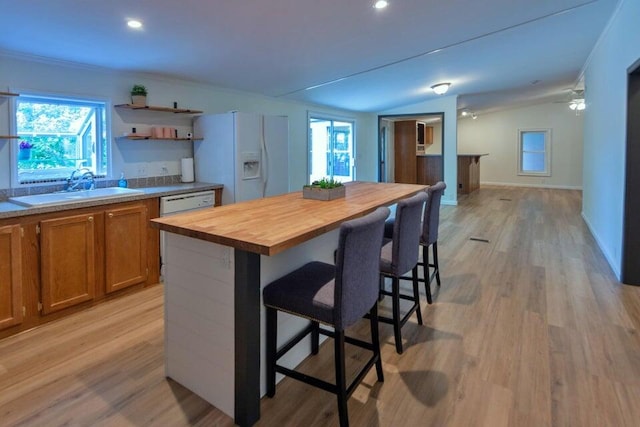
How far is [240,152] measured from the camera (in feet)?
13.8

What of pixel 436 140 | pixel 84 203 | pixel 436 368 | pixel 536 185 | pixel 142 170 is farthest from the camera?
pixel 436 140

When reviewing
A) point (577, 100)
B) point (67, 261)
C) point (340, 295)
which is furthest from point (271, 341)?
point (577, 100)

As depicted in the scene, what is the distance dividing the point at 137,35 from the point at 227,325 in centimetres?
244

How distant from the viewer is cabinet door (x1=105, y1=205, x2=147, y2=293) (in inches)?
124

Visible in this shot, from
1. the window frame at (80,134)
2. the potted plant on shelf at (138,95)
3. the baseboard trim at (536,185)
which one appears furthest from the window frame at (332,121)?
the baseboard trim at (536,185)

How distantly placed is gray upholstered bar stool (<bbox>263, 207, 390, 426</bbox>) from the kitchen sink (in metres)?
1.93

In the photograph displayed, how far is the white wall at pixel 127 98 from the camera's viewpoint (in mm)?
3100

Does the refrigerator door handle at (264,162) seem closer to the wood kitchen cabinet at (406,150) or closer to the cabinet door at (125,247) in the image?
the cabinet door at (125,247)

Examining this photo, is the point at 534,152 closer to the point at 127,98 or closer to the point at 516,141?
the point at 516,141

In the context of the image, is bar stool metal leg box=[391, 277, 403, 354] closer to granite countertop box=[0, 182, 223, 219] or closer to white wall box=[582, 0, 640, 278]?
granite countertop box=[0, 182, 223, 219]

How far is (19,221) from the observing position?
2.60m

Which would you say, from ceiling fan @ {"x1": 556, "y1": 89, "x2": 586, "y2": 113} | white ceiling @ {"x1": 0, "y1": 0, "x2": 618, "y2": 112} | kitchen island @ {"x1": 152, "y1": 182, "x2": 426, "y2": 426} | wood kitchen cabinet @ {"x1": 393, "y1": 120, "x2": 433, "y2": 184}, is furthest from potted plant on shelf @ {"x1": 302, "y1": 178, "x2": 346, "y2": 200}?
ceiling fan @ {"x1": 556, "y1": 89, "x2": 586, "y2": 113}

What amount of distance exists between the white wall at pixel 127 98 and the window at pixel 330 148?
96 cm

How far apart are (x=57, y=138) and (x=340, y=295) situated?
3.23m
